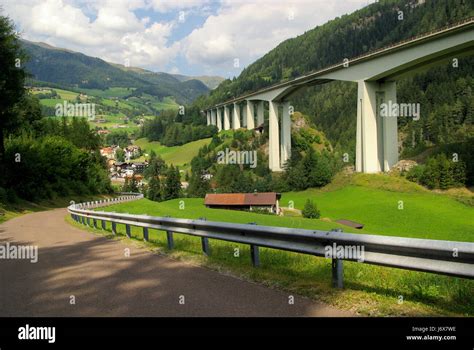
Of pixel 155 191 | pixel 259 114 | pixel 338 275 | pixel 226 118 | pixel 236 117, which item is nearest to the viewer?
pixel 338 275

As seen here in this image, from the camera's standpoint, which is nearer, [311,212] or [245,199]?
[311,212]

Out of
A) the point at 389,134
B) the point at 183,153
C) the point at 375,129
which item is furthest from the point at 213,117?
the point at 389,134

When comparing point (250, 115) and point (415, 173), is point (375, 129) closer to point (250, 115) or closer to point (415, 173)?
point (415, 173)

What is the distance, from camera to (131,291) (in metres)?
6.40

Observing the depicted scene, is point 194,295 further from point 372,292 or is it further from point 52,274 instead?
point 52,274

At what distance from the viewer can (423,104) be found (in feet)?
497

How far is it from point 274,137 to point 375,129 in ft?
124

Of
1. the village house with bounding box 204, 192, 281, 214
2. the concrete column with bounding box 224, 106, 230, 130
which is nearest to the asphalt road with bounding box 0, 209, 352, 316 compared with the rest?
the village house with bounding box 204, 192, 281, 214

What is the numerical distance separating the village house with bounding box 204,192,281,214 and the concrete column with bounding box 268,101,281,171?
30273mm

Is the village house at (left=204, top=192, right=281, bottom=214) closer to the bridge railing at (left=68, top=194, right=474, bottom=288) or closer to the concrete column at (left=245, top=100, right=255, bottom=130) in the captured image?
the concrete column at (left=245, top=100, right=255, bottom=130)

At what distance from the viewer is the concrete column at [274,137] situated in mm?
104125

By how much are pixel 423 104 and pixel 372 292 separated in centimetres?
15976

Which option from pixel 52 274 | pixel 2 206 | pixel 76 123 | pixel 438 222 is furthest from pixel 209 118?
pixel 52 274

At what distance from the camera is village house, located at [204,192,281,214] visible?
7438 cm
